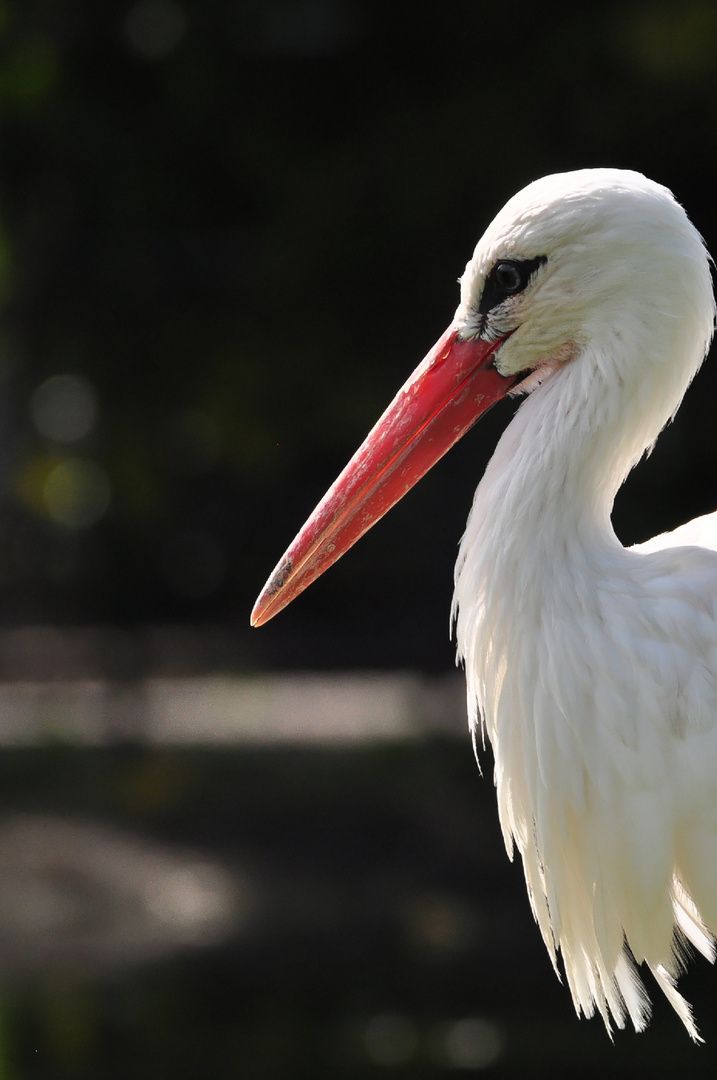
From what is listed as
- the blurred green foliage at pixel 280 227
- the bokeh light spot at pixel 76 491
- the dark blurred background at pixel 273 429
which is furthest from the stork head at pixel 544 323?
the bokeh light spot at pixel 76 491

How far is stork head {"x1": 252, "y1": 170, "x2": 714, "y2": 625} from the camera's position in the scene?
5.61 feet

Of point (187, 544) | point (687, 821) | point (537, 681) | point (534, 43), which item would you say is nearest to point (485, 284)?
point (537, 681)

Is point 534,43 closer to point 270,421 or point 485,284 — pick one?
point 270,421

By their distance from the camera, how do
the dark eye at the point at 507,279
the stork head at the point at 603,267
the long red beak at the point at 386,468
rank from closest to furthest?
Answer: the stork head at the point at 603,267, the dark eye at the point at 507,279, the long red beak at the point at 386,468

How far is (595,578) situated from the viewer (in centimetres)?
177

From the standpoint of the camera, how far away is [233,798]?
5.86 metres

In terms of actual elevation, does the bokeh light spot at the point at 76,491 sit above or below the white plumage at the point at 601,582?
below

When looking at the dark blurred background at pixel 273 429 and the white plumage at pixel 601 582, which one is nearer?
the white plumage at pixel 601 582

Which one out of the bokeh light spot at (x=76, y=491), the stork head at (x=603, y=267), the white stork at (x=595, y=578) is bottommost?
the bokeh light spot at (x=76, y=491)

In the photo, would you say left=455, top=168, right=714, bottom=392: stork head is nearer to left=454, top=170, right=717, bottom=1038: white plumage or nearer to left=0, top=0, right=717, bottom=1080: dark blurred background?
left=454, top=170, right=717, bottom=1038: white plumage

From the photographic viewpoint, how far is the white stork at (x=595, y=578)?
1719mm

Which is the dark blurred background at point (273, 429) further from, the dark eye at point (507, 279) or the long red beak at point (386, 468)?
the dark eye at point (507, 279)

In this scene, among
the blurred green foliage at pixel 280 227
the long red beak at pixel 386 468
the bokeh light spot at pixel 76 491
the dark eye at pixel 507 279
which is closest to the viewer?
the dark eye at pixel 507 279

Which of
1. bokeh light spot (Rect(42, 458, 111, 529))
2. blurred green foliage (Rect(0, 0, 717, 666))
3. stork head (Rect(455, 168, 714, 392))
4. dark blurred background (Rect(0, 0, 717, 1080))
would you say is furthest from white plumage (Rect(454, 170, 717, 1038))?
bokeh light spot (Rect(42, 458, 111, 529))
